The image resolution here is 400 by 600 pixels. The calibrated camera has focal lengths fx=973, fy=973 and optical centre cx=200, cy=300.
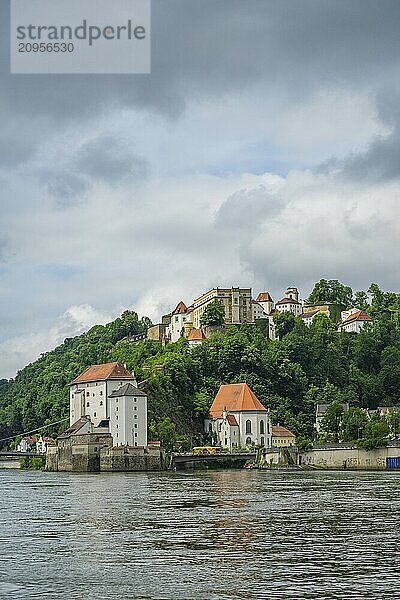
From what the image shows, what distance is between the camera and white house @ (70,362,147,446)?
115688mm

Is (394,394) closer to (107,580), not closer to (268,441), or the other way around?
(268,441)

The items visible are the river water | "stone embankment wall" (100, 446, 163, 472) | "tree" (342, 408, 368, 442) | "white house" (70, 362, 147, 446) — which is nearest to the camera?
the river water

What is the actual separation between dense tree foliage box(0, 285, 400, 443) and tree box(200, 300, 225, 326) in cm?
276

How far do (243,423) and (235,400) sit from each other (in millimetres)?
4462

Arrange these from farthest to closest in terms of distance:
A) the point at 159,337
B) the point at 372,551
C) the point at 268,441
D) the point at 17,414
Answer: the point at 159,337
the point at 17,414
the point at 268,441
the point at 372,551

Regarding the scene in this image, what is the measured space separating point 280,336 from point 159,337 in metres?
25.1

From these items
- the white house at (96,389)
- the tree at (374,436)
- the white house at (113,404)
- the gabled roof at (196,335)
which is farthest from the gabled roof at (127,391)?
the gabled roof at (196,335)

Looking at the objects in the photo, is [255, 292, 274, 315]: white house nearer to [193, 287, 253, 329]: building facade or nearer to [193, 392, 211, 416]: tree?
[193, 287, 253, 329]: building facade

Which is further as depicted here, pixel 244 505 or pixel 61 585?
pixel 244 505

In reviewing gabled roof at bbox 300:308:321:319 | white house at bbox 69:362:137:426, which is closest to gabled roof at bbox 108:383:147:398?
white house at bbox 69:362:137:426

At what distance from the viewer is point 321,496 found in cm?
5725

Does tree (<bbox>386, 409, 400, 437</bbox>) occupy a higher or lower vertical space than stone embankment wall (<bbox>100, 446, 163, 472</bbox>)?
higher

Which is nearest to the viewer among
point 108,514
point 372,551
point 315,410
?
point 372,551

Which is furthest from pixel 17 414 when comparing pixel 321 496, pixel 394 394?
pixel 321 496
